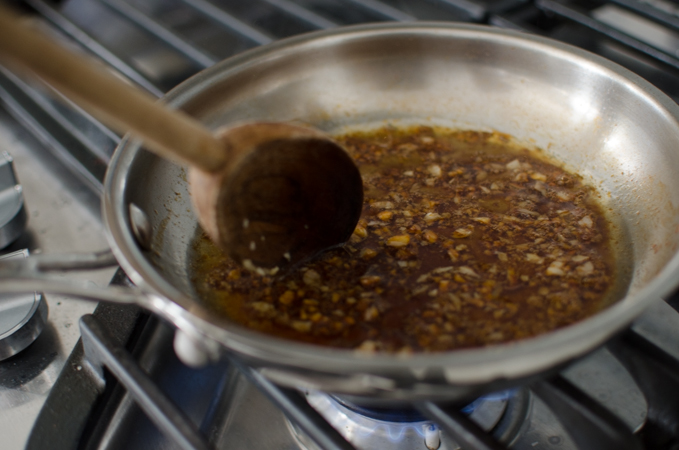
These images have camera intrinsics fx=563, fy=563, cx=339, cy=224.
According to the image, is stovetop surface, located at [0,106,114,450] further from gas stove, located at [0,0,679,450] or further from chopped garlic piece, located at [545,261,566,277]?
chopped garlic piece, located at [545,261,566,277]

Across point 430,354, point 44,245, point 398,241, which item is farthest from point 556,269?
point 44,245

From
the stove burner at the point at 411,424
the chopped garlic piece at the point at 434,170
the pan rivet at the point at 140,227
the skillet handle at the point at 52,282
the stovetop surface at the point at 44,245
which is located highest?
the chopped garlic piece at the point at 434,170

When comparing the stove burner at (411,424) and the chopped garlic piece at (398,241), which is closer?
the stove burner at (411,424)

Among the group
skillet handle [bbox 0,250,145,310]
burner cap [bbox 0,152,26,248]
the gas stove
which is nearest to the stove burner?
the gas stove

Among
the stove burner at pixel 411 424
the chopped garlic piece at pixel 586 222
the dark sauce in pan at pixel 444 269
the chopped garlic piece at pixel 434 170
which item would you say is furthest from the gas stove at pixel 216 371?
the chopped garlic piece at pixel 434 170

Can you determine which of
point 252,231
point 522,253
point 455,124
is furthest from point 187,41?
point 522,253

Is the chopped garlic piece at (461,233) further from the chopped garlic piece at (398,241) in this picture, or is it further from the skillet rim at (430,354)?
the skillet rim at (430,354)
